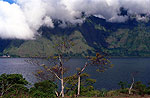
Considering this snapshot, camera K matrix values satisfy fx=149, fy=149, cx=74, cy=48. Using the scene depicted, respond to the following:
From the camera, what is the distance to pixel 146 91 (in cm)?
3731

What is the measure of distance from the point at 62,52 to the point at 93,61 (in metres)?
5.17

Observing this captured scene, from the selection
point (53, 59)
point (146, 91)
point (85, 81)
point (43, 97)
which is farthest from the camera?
point (85, 81)

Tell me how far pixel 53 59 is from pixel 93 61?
6.63 metres

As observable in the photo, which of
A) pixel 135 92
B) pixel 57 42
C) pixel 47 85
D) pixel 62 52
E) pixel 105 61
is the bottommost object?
pixel 135 92

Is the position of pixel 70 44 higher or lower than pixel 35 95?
higher

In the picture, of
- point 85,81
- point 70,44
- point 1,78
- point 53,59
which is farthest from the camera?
point 85,81

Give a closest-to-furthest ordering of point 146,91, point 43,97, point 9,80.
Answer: point 43,97, point 9,80, point 146,91

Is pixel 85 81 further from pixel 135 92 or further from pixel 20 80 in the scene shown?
pixel 20 80

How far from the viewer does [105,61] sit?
23875mm

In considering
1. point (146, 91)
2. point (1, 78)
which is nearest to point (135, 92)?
point (146, 91)

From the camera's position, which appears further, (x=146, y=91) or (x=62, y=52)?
(x=146, y=91)

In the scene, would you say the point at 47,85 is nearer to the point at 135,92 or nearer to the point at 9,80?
the point at 9,80

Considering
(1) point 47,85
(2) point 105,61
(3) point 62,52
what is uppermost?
(3) point 62,52

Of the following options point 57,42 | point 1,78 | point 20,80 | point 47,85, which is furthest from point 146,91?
point 1,78
